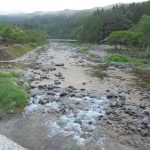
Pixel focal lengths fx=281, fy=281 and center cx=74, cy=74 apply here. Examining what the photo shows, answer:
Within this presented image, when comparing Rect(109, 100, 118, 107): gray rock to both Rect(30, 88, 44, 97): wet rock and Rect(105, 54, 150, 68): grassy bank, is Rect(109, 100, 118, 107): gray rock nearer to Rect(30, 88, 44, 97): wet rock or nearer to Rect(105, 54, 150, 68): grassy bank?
Rect(30, 88, 44, 97): wet rock

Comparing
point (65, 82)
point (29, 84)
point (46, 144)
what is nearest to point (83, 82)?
point (65, 82)

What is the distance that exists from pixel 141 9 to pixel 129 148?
121873 mm

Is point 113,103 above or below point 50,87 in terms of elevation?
above

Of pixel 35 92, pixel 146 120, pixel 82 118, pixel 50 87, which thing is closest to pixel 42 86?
pixel 50 87

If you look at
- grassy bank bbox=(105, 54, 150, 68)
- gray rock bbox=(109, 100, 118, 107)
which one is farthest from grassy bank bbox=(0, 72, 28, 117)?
grassy bank bbox=(105, 54, 150, 68)

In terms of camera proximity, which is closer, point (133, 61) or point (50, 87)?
point (50, 87)

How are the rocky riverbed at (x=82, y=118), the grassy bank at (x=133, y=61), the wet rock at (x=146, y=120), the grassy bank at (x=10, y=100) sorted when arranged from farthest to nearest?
the grassy bank at (x=133, y=61)
the grassy bank at (x=10, y=100)
the wet rock at (x=146, y=120)
the rocky riverbed at (x=82, y=118)

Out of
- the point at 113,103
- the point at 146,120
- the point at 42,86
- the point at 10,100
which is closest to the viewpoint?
the point at 146,120

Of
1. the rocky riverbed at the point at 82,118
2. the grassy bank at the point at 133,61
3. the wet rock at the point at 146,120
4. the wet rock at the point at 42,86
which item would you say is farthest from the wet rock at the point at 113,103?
the grassy bank at the point at 133,61

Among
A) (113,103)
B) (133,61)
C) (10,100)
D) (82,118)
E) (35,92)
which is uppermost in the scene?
(10,100)

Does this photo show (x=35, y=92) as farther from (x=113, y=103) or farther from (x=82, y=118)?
(x=82, y=118)

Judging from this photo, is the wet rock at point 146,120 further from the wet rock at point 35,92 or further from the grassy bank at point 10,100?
the wet rock at point 35,92

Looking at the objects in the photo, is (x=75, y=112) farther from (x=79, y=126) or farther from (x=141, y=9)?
(x=141, y=9)

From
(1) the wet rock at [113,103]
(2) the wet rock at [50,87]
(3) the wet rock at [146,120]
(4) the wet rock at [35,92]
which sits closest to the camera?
(3) the wet rock at [146,120]
